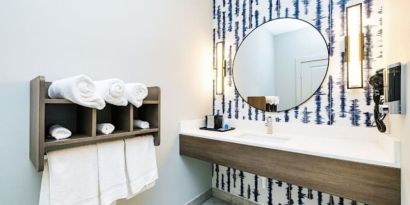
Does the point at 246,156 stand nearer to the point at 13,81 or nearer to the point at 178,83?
the point at 178,83

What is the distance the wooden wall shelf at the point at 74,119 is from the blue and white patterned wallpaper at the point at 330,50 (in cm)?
104

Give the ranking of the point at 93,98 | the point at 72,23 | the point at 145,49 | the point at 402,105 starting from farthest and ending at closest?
the point at 145,49
the point at 72,23
the point at 93,98
the point at 402,105

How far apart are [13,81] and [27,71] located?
8 centimetres

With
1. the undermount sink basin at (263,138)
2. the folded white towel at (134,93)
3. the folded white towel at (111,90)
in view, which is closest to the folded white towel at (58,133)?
the folded white towel at (111,90)

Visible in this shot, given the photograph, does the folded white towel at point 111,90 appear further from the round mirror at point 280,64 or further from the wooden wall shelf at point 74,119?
the round mirror at point 280,64

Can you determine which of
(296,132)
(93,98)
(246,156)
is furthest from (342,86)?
(93,98)

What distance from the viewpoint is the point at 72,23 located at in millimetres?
1283

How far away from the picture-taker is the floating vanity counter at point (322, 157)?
3.33 feet

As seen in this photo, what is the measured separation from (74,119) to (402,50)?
180cm

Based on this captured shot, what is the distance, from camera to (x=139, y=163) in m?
1.38

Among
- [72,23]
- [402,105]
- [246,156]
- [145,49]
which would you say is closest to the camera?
[402,105]

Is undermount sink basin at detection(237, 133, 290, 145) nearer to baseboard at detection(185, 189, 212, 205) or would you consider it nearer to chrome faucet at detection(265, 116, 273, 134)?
chrome faucet at detection(265, 116, 273, 134)

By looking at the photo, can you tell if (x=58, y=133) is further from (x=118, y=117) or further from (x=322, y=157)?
(x=322, y=157)

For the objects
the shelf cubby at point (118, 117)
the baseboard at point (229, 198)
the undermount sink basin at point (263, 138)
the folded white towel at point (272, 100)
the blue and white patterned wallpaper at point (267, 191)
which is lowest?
the baseboard at point (229, 198)
